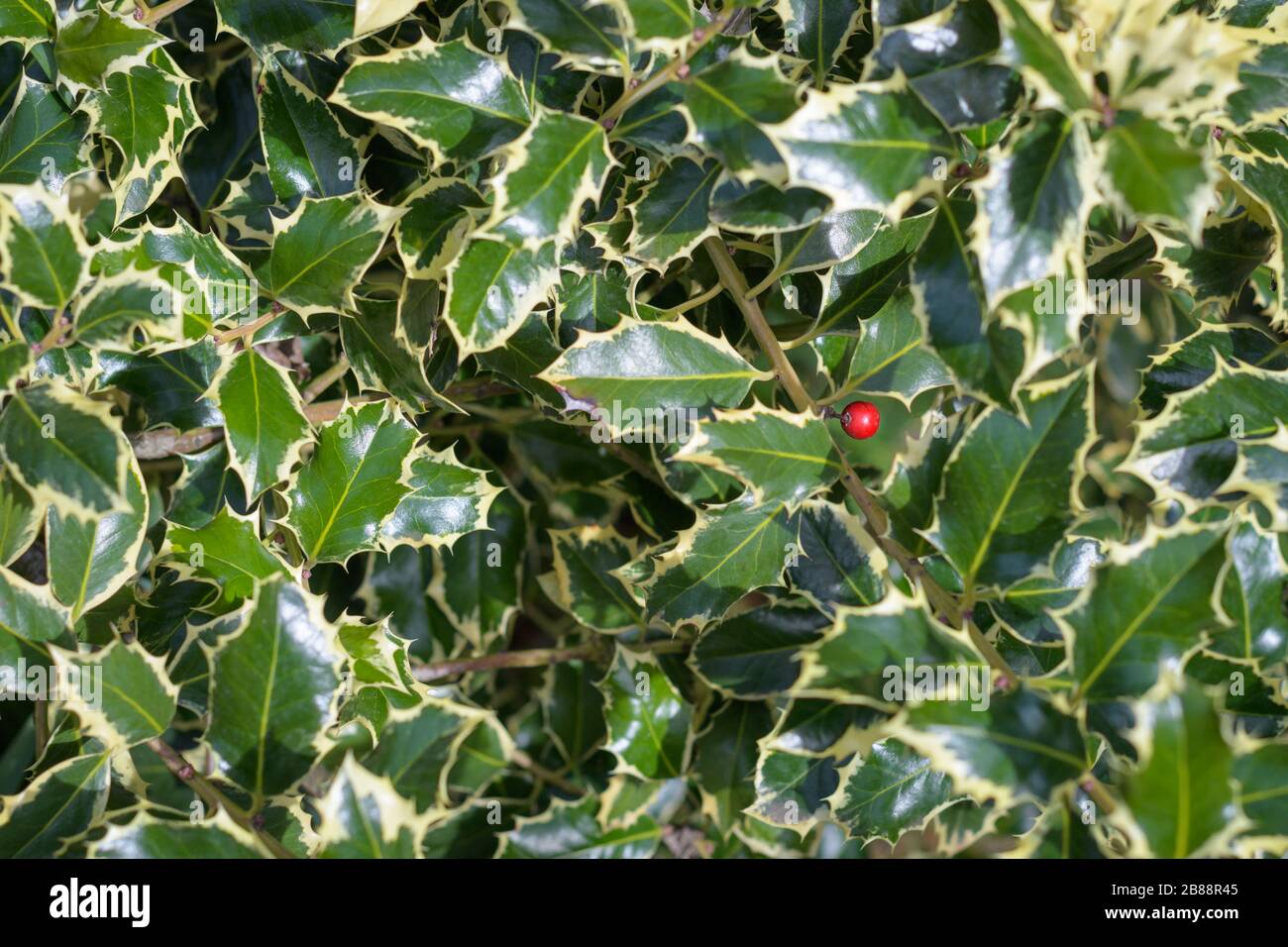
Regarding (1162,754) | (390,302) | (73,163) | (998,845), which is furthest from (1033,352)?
(998,845)

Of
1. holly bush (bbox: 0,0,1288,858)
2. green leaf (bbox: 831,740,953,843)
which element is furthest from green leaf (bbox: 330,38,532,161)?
green leaf (bbox: 831,740,953,843)

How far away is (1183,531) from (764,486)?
0.39 metres

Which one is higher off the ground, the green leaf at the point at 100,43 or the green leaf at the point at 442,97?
the green leaf at the point at 100,43

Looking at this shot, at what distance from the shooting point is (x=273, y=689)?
3.14 feet

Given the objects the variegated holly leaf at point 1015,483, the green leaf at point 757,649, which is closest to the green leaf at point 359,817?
the green leaf at point 757,649

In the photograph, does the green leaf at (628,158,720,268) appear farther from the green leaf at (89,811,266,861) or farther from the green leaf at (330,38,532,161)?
the green leaf at (89,811,266,861)

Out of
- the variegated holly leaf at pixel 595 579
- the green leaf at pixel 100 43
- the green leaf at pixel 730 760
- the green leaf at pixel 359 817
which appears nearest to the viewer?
the green leaf at pixel 359 817

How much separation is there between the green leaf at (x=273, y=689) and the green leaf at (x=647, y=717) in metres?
0.44

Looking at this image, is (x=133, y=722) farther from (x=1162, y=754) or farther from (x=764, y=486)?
(x=1162, y=754)

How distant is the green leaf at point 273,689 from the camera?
0.95 metres

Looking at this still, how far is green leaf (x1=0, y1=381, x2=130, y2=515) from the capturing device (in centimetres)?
95

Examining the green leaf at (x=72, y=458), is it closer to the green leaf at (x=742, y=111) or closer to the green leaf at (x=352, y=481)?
the green leaf at (x=352, y=481)

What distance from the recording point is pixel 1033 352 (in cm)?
85

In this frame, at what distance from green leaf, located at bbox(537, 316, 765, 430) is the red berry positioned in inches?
4.5
